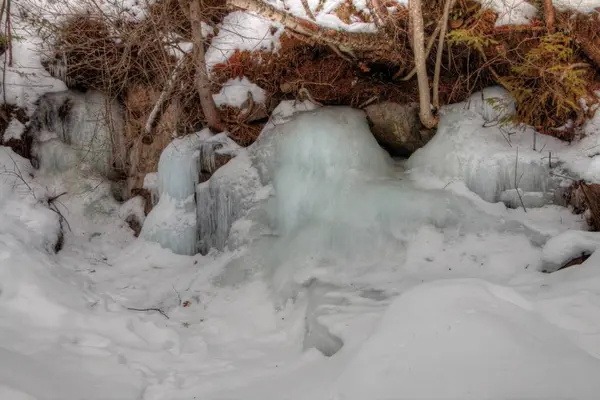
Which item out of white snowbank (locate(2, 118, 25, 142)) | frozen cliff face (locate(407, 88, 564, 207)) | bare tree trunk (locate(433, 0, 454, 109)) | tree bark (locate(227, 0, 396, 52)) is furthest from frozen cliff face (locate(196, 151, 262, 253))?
white snowbank (locate(2, 118, 25, 142))

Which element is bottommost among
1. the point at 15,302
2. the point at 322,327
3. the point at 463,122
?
the point at 322,327

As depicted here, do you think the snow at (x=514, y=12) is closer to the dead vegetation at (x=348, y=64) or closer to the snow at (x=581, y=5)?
the dead vegetation at (x=348, y=64)

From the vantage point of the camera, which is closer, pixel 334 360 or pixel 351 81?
pixel 334 360

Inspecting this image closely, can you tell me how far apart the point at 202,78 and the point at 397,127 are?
238 cm

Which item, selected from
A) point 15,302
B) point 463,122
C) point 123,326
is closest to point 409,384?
point 123,326

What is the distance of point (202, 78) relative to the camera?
4.90 metres

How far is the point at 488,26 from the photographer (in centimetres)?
467

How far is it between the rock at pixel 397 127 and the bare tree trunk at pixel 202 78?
76.0 inches

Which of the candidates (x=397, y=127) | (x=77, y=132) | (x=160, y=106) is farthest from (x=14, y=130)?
(x=397, y=127)

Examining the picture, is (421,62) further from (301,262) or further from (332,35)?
(301,262)

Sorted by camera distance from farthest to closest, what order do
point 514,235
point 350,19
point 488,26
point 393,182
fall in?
1. point 350,19
2. point 488,26
3. point 393,182
4. point 514,235

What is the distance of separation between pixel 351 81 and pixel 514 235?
2.65 metres

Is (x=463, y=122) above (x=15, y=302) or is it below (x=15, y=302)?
above

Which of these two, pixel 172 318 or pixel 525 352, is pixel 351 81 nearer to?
pixel 172 318
